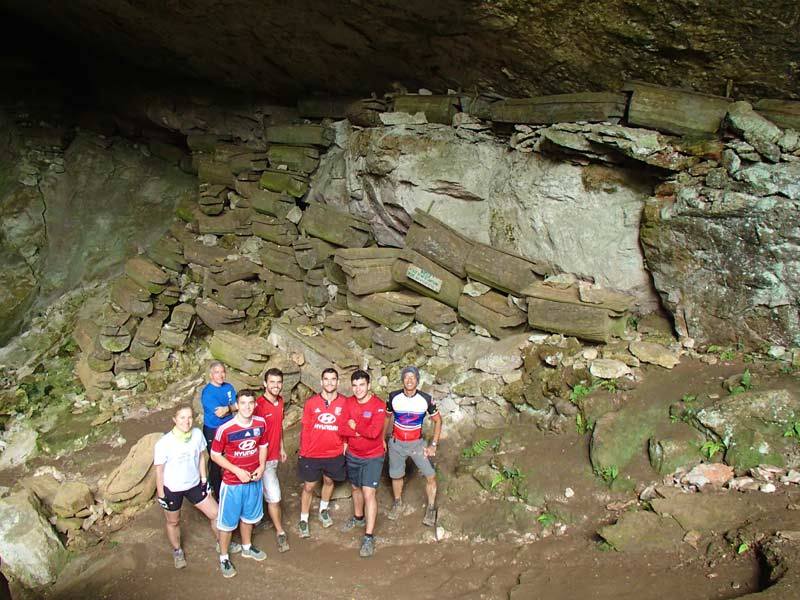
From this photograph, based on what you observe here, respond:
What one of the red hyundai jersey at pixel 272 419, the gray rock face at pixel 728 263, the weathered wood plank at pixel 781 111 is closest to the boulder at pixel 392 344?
the red hyundai jersey at pixel 272 419

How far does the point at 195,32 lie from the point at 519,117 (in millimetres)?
5981

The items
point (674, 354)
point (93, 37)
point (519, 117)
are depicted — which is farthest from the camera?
point (93, 37)

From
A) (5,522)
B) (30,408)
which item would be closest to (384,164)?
(5,522)

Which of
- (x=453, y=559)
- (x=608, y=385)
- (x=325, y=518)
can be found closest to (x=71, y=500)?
(x=325, y=518)

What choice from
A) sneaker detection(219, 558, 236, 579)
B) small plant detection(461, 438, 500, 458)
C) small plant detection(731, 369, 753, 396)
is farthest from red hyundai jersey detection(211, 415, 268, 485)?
small plant detection(731, 369, 753, 396)

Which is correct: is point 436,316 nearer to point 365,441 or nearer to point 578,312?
point 578,312

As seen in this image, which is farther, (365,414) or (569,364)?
(569,364)

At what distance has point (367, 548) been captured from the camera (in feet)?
20.7

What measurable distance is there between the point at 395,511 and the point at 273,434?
1.78 metres

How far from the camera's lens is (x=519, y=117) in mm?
8461

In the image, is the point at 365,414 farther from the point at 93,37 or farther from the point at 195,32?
the point at 93,37

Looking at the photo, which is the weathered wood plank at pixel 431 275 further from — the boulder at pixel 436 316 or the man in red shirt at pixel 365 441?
the man in red shirt at pixel 365 441

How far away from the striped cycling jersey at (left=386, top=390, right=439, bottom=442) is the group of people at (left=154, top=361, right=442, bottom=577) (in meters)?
0.01

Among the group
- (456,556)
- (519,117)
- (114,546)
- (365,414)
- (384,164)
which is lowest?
(114,546)
